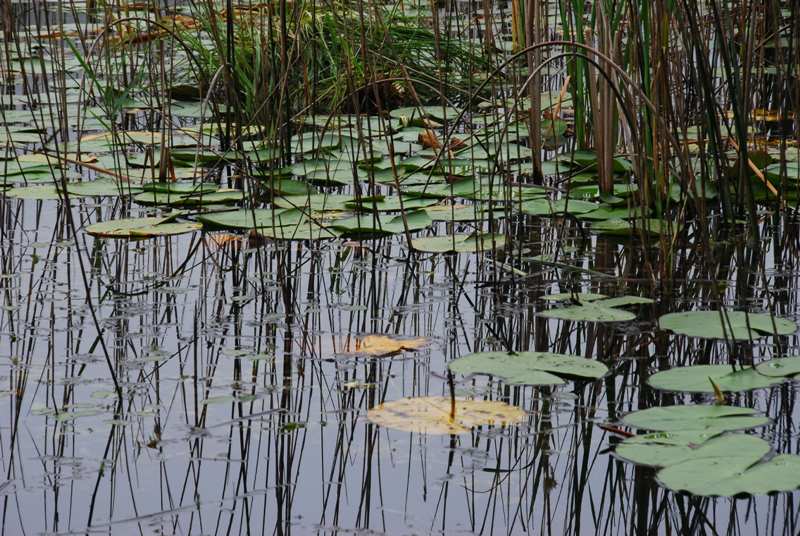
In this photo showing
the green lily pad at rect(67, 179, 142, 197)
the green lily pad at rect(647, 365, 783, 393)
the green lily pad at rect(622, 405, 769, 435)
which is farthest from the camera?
the green lily pad at rect(67, 179, 142, 197)

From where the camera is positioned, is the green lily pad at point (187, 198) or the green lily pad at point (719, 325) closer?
the green lily pad at point (719, 325)

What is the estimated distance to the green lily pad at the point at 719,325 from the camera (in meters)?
2.03

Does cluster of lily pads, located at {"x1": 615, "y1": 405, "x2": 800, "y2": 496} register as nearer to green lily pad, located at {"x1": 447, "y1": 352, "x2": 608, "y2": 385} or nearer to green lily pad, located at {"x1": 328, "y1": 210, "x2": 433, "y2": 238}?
green lily pad, located at {"x1": 447, "y1": 352, "x2": 608, "y2": 385}

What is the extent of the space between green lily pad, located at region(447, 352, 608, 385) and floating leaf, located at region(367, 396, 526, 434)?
0.25ft

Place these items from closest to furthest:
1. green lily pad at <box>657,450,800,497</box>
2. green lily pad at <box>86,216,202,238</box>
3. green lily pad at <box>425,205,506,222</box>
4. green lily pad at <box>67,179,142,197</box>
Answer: green lily pad at <box>657,450,800,497</box>
green lily pad at <box>86,216,202,238</box>
green lily pad at <box>425,205,506,222</box>
green lily pad at <box>67,179,142,197</box>

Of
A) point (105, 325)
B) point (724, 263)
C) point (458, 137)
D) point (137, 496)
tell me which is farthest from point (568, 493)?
point (458, 137)

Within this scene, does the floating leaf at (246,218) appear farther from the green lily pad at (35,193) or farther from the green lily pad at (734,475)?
the green lily pad at (734,475)

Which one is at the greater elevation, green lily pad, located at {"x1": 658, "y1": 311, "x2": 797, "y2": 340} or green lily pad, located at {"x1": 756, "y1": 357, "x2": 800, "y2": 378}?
green lily pad, located at {"x1": 658, "y1": 311, "x2": 797, "y2": 340}

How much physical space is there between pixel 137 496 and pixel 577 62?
201cm

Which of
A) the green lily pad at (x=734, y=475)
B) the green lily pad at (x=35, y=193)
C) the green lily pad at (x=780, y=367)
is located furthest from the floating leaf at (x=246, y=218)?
the green lily pad at (x=734, y=475)

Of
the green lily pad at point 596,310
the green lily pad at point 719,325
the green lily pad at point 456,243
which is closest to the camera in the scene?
the green lily pad at point 719,325

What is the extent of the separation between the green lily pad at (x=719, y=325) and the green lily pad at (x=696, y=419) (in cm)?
32

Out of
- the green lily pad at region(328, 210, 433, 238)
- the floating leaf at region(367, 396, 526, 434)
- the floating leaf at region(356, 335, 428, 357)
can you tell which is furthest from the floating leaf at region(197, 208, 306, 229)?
the floating leaf at region(367, 396, 526, 434)

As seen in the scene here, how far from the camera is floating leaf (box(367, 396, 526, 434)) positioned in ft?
5.61
